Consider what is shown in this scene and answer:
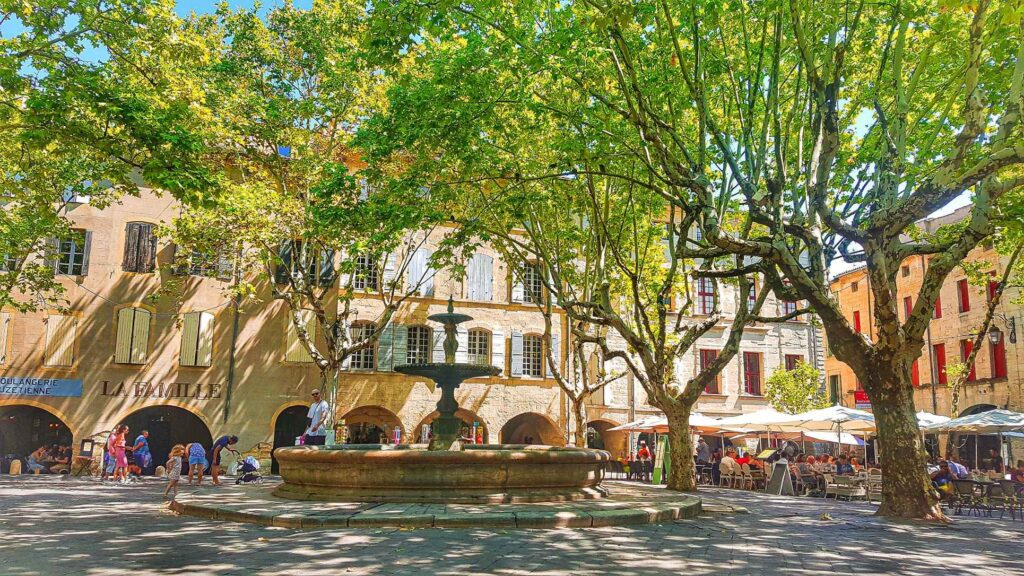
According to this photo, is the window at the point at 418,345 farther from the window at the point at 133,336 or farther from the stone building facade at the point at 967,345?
the stone building facade at the point at 967,345

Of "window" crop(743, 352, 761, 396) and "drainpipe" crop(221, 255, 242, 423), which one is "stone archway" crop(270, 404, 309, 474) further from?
"window" crop(743, 352, 761, 396)

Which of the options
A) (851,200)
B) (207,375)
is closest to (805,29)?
(851,200)

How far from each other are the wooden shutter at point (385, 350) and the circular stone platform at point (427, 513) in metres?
16.5

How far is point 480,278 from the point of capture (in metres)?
30.8

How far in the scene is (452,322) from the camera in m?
15.1

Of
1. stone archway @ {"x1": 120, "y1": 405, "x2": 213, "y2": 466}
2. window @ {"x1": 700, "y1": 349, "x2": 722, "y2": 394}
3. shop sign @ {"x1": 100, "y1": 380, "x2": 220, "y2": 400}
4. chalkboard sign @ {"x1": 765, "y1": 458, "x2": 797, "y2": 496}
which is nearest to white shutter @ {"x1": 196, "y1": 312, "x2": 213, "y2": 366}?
shop sign @ {"x1": 100, "y1": 380, "x2": 220, "y2": 400}

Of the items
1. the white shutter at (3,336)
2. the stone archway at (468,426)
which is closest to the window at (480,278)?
the stone archway at (468,426)

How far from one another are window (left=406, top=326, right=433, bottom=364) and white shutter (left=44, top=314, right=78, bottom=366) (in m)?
11.0

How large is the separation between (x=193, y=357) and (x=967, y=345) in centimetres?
3150

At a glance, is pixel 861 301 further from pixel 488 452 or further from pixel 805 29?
pixel 488 452

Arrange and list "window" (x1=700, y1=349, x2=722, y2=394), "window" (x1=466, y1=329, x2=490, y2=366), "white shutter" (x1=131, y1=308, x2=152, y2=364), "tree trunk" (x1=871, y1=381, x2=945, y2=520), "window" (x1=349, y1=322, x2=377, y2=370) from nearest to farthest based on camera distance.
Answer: "tree trunk" (x1=871, y1=381, x2=945, y2=520) → "white shutter" (x1=131, y1=308, x2=152, y2=364) → "window" (x1=349, y1=322, x2=377, y2=370) → "window" (x1=466, y1=329, x2=490, y2=366) → "window" (x1=700, y1=349, x2=722, y2=394)

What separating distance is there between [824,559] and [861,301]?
38.7 meters

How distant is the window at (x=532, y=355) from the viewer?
30750mm

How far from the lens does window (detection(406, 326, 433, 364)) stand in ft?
96.1
